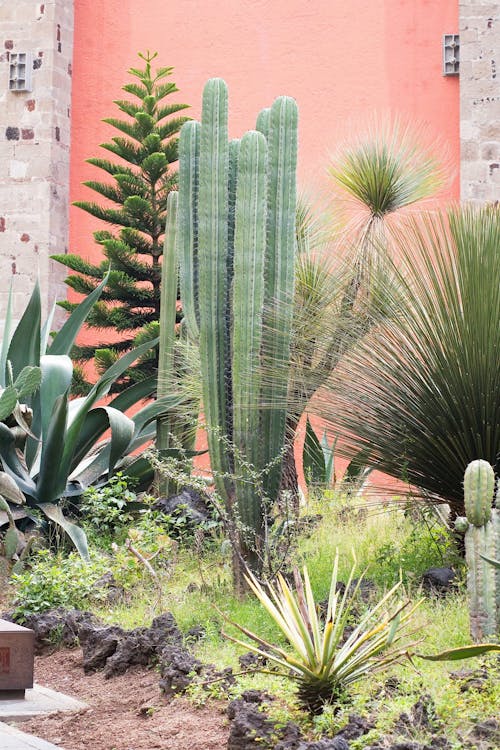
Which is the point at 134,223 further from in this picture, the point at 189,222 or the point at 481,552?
the point at 481,552

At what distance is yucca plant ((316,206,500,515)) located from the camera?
4641mm

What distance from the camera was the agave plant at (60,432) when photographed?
6.48 m

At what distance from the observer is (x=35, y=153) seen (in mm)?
10539

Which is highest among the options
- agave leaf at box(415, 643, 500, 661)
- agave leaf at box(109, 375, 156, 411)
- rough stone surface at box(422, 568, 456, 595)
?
agave leaf at box(109, 375, 156, 411)

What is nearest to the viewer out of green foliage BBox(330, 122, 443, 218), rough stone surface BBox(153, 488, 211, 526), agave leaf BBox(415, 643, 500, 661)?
agave leaf BBox(415, 643, 500, 661)

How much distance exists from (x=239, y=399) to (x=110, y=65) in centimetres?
677

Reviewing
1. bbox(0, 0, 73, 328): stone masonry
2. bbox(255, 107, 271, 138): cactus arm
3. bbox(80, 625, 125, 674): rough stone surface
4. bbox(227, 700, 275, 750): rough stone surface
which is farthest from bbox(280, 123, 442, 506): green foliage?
bbox(0, 0, 73, 328): stone masonry

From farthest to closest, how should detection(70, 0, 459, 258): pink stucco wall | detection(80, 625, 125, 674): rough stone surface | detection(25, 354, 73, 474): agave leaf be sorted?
detection(70, 0, 459, 258): pink stucco wall, detection(25, 354, 73, 474): agave leaf, detection(80, 625, 125, 674): rough stone surface

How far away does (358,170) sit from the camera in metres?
7.12

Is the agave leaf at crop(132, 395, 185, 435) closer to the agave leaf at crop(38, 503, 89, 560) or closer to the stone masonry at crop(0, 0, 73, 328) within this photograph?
the agave leaf at crop(38, 503, 89, 560)

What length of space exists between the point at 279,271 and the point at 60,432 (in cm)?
189

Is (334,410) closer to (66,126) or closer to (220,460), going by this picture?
(220,460)

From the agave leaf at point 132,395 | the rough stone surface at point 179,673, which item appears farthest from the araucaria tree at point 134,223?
the rough stone surface at point 179,673

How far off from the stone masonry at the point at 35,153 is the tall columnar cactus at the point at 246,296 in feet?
17.2
